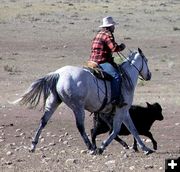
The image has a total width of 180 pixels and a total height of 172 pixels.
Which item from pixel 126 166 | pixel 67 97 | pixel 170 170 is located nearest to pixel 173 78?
pixel 67 97

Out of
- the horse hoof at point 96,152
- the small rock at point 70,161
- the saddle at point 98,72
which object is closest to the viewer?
the small rock at point 70,161

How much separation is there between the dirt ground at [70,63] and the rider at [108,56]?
3.22 feet

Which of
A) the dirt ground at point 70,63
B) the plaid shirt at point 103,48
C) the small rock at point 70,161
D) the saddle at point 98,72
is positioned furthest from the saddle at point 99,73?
the small rock at point 70,161

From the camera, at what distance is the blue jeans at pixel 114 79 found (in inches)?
547

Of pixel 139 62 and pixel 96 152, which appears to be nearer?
pixel 96 152

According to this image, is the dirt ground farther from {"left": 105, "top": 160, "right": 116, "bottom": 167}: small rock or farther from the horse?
the horse

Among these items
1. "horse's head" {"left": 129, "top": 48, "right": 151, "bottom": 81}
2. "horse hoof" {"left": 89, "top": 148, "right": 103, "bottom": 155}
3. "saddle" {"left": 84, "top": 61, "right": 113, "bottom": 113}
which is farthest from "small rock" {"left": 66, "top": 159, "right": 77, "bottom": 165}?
"horse's head" {"left": 129, "top": 48, "right": 151, "bottom": 81}

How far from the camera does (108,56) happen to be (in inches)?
554

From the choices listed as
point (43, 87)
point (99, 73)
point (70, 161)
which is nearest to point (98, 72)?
→ point (99, 73)

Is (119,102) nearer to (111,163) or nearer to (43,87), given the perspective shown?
(43,87)

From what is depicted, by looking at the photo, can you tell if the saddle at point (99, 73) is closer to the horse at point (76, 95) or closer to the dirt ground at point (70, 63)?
the horse at point (76, 95)

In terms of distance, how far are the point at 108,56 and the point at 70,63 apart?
17097mm

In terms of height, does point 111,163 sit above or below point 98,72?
below

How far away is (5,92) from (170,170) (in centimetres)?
1475
